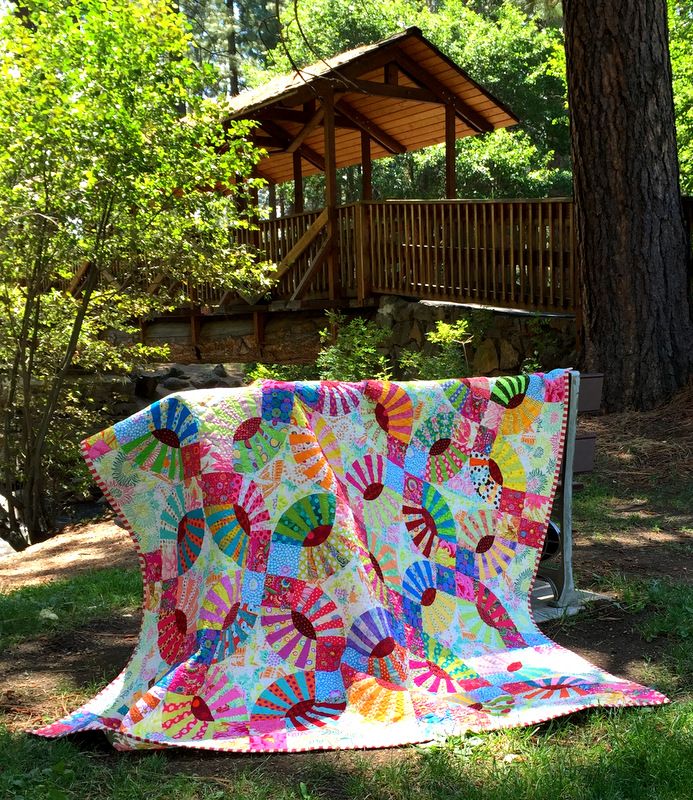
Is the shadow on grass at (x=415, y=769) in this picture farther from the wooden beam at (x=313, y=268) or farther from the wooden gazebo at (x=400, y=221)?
the wooden beam at (x=313, y=268)

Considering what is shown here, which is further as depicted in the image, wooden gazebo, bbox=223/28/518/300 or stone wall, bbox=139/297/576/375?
wooden gazebo, bbox=223/28/518/300

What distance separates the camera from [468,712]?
2932 mm

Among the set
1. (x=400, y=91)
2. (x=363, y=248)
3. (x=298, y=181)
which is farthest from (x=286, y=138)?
(x=363, y=248)

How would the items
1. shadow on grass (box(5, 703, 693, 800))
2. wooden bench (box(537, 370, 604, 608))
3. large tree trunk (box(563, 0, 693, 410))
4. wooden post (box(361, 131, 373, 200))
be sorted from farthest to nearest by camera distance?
1. wooden post (box(361, 131, 373, 200))
2. large tree trunk (box(563, 0, 693, 410))
3. wooden bench (box(537, 370, 604, 608))
4. shadow on grass (box(5, 703, 693, 800))

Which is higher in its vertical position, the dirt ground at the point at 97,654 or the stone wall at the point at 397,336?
the stone wall at the point at 397,336

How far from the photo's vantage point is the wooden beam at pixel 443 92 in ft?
45.8

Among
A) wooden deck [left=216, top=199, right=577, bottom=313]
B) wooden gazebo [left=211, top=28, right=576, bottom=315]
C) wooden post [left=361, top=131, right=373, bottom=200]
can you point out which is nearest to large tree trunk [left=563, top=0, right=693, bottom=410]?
wooden deck [left=216, top=199, right=577, bottom=313]

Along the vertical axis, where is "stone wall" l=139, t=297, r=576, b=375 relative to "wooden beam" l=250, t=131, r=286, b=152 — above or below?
below

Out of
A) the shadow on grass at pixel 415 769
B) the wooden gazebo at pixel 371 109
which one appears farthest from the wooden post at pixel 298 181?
the shadow on grass at pixel 415 769

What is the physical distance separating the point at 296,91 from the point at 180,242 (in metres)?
4.76

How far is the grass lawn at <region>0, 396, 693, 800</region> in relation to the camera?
2.46 metres

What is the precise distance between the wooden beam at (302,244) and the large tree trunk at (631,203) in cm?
581

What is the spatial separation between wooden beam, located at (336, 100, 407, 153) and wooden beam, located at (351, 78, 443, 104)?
1638mm

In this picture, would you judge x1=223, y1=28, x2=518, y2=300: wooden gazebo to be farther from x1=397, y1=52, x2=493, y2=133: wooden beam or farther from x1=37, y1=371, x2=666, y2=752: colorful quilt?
x1=37, y1=371, x2=666, y2=752: colorful quilt
